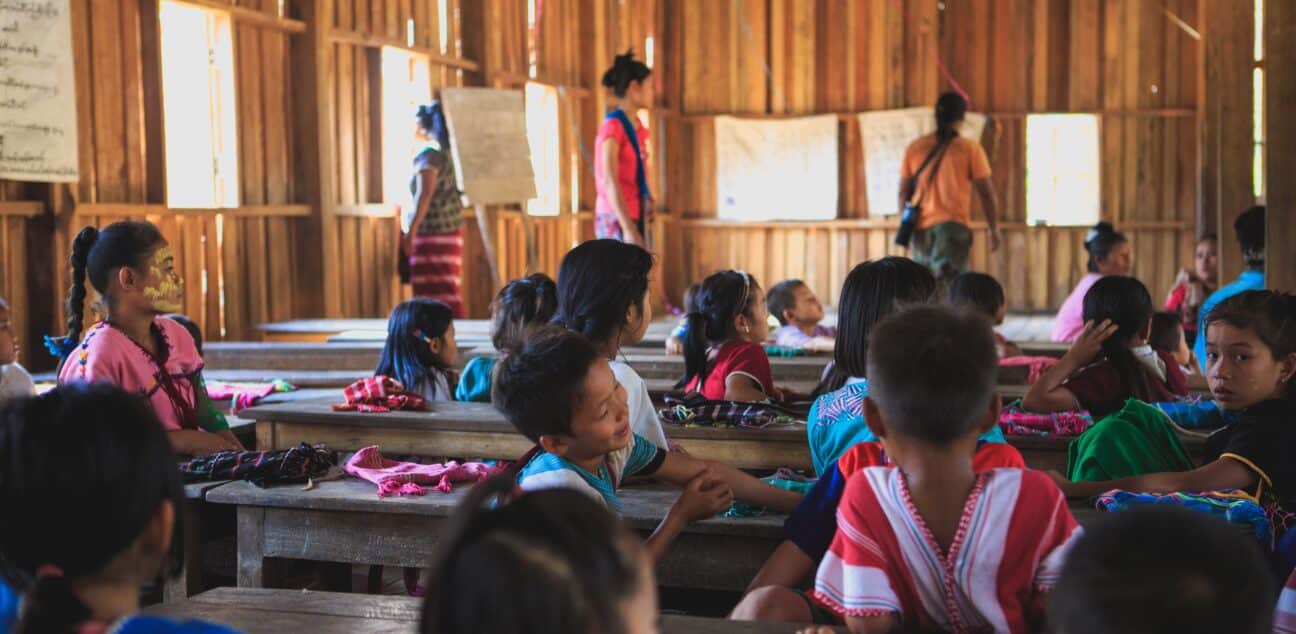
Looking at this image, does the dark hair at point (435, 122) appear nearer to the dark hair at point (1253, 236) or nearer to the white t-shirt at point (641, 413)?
the dark hair at point (1253, 236)

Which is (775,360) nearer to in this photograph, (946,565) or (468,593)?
(946,565)

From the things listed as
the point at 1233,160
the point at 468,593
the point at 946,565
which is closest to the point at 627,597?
the point at 468,593

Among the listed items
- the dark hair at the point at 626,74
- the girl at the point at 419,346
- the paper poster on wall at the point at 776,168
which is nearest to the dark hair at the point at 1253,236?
the dark hair at the point at 626,74

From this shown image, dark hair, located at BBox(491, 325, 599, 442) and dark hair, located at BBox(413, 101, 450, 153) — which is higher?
dark hair, located at BBox(413, 101, 450, 153)

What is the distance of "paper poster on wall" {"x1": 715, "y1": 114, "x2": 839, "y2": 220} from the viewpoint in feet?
44.7

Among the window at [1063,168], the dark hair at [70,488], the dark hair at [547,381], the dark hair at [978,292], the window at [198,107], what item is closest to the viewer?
the dark hair at [70,488]

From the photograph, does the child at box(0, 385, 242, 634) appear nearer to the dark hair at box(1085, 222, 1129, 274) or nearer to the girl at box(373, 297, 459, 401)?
the girl at box(373, 297, 459, 401)

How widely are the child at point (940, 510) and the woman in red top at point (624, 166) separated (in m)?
5.16

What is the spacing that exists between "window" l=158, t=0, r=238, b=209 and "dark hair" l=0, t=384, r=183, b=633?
20.5 ft

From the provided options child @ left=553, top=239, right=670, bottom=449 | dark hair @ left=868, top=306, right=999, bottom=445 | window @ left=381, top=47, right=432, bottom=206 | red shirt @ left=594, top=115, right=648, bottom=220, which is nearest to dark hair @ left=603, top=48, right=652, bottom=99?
red shirt @ left=594, top=115, right=648, bottom=220

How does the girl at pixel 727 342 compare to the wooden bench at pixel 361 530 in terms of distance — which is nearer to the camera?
the wooden bench at pixel 361 530

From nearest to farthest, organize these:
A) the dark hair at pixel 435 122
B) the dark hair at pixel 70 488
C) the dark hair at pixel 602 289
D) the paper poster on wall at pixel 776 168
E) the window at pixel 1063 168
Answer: the dark hair at pixel 70 488 → the dark hair at pixel 602 289 → the dark hair at pixel 435 122 → the window at pixel 1063 168 → the paper poster on wall at pixel 776 168

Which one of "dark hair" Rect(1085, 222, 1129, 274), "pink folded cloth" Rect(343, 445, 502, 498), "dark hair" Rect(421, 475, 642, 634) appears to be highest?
"dark hair" Rect(1085, 222, 1129, 274)

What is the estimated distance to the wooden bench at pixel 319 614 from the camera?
204 cm
